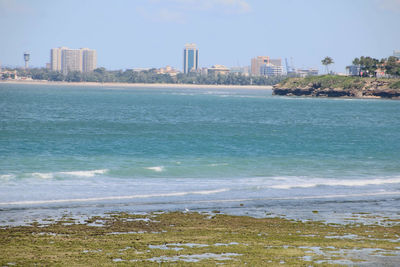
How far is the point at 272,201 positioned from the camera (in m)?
32.4

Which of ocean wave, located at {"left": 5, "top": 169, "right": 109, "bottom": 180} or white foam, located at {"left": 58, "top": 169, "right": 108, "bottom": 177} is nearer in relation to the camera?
ocean wave, located at {"left": 5, "top": 169, "right": 109, "bottom": 180}

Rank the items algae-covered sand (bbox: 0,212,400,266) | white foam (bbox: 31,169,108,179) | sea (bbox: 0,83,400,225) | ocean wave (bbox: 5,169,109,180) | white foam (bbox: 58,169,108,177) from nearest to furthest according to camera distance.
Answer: algae-covered sand (bbox: 0,212,400,266) → sea (bbox: 0,83,400,225) → ocean wave (bbox: 5,169,109,180) → white foam (bbox: 31,169,108,179) → white foam (bbox: 58,169,108,177)

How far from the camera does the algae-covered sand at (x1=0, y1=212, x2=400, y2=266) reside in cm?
1933

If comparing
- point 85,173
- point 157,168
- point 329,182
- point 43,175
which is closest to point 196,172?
point 157,168

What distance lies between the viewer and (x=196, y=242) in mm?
21781

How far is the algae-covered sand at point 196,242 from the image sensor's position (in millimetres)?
19328

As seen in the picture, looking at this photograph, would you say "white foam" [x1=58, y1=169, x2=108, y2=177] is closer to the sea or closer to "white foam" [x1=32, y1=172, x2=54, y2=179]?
the sea

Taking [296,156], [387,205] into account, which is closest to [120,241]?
[387,205]

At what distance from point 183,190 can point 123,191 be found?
141 inches

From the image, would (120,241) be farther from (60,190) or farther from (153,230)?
(60,190)

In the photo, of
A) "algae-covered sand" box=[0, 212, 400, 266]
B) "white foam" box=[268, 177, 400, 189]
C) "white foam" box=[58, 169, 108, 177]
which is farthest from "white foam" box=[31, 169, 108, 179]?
"algae-covered sand" box=[0, 212, 400, 266]

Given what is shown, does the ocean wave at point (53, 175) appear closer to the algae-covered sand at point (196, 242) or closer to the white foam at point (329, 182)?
the white foam at point (329, 182)

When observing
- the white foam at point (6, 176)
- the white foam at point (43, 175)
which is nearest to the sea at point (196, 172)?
the white foam at point (43, 175)

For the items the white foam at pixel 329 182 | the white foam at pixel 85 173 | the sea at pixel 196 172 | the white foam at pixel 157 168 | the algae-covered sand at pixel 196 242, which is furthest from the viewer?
the white foam at pixel 157 168
